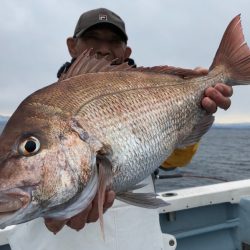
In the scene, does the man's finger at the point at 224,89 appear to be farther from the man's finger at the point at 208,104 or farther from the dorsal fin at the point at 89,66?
the dorsal fin at the point at 89,66

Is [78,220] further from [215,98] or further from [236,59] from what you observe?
[236,59]

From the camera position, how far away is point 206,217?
4820mm

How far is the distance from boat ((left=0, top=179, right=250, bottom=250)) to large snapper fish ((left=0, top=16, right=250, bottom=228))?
2108 mm

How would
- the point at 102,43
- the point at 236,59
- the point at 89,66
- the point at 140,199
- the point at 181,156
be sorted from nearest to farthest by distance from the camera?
the point at 140,199, the point at 89,66, the point at 236,59, the point at 181,156, the point at 102,43

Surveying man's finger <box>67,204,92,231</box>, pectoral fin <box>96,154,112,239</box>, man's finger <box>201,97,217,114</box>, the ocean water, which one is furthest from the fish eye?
the ocean water

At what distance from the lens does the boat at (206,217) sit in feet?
14.6

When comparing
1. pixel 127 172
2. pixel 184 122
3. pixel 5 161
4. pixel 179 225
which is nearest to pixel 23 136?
pixel 5 161

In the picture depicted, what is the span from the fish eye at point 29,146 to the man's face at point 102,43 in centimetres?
159

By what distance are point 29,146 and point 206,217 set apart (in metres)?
3.58

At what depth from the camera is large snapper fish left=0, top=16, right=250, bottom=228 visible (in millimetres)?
1666

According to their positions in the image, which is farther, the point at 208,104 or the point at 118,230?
the point at 118,230

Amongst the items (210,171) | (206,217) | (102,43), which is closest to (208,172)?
(210,171)

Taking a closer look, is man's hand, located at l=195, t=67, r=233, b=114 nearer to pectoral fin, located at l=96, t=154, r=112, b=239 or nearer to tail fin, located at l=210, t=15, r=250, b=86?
tail fin, located at l=210, t=15, r=250, b=86

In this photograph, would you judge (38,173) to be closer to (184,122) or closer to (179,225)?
(184,122)
